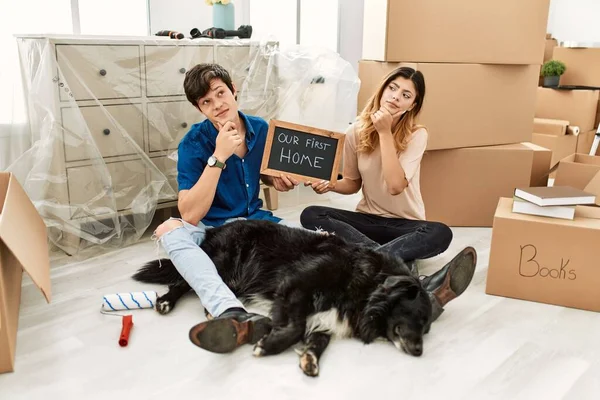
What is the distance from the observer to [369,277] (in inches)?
66.5

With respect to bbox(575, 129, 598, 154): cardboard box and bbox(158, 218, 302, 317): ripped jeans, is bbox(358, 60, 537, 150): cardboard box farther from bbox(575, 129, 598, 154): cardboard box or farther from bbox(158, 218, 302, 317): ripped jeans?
bbox(575, 129, 598, 154): cardboard box

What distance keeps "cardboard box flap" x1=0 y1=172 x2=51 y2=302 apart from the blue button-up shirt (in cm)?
52

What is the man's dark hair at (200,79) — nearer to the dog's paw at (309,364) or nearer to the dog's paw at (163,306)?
the dog's paw at (163,306)

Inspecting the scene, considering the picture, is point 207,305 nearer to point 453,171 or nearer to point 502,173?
point 453,171

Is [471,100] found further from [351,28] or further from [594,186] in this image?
[351,28]

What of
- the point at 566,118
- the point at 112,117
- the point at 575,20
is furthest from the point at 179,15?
the point at 575,20

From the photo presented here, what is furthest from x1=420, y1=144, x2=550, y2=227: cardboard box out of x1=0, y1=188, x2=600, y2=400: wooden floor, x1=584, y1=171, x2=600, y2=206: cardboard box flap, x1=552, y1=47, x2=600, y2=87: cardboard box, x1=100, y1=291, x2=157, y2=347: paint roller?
x1=552, y1=47, x2=600, y2=87: cardboard box

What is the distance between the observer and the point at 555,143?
377cm

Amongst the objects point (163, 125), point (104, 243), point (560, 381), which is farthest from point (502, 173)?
point (104, 243)

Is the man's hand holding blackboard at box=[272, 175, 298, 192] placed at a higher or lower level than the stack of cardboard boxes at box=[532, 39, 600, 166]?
lower

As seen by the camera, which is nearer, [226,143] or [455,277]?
[455,277]

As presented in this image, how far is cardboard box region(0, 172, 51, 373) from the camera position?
4.81 ft

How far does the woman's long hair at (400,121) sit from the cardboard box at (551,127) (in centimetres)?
201

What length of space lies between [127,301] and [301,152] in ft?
2.73
